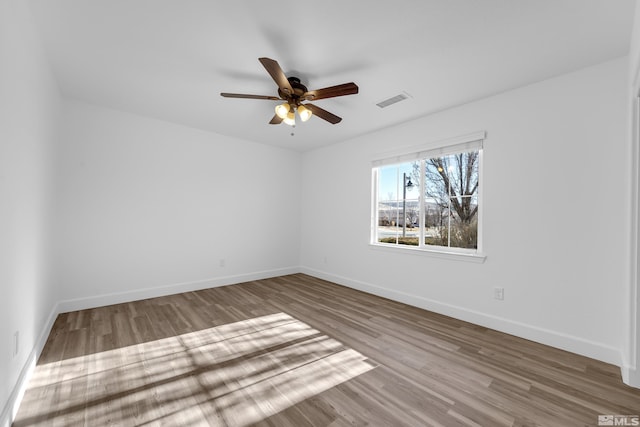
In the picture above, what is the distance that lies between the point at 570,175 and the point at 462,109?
1288mm

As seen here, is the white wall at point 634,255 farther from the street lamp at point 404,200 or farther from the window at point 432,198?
the street lamp at point 404,200

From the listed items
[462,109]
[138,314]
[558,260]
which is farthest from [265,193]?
[558,260]

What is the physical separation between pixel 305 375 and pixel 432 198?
2.67 meters

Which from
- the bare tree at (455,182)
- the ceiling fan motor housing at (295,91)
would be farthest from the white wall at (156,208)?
the bare tree at (455,182)

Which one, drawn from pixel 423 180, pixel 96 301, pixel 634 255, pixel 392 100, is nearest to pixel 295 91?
pixel 392 100

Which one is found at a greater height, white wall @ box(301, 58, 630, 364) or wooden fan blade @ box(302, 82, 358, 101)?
wooden fan blade @ box(302, 82, 358, 101)

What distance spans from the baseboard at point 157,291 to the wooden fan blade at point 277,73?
→ 3.27m

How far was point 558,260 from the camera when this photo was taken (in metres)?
2.50

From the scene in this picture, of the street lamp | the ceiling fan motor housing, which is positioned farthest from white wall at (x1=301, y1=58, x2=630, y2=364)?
the ceiling fan motor housing

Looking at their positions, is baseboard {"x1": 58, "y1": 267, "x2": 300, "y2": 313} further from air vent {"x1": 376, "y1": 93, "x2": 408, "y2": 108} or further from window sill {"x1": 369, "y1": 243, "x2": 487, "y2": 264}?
air vent {"x1": 376, "y1": 93, "x2": 408, "y2": 108}

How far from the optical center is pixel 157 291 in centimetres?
384

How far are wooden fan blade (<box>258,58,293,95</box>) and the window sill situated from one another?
99.1 inches

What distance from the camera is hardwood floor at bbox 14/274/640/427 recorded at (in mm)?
1621

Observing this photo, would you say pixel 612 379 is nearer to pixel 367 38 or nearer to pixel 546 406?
pixel 546 406
